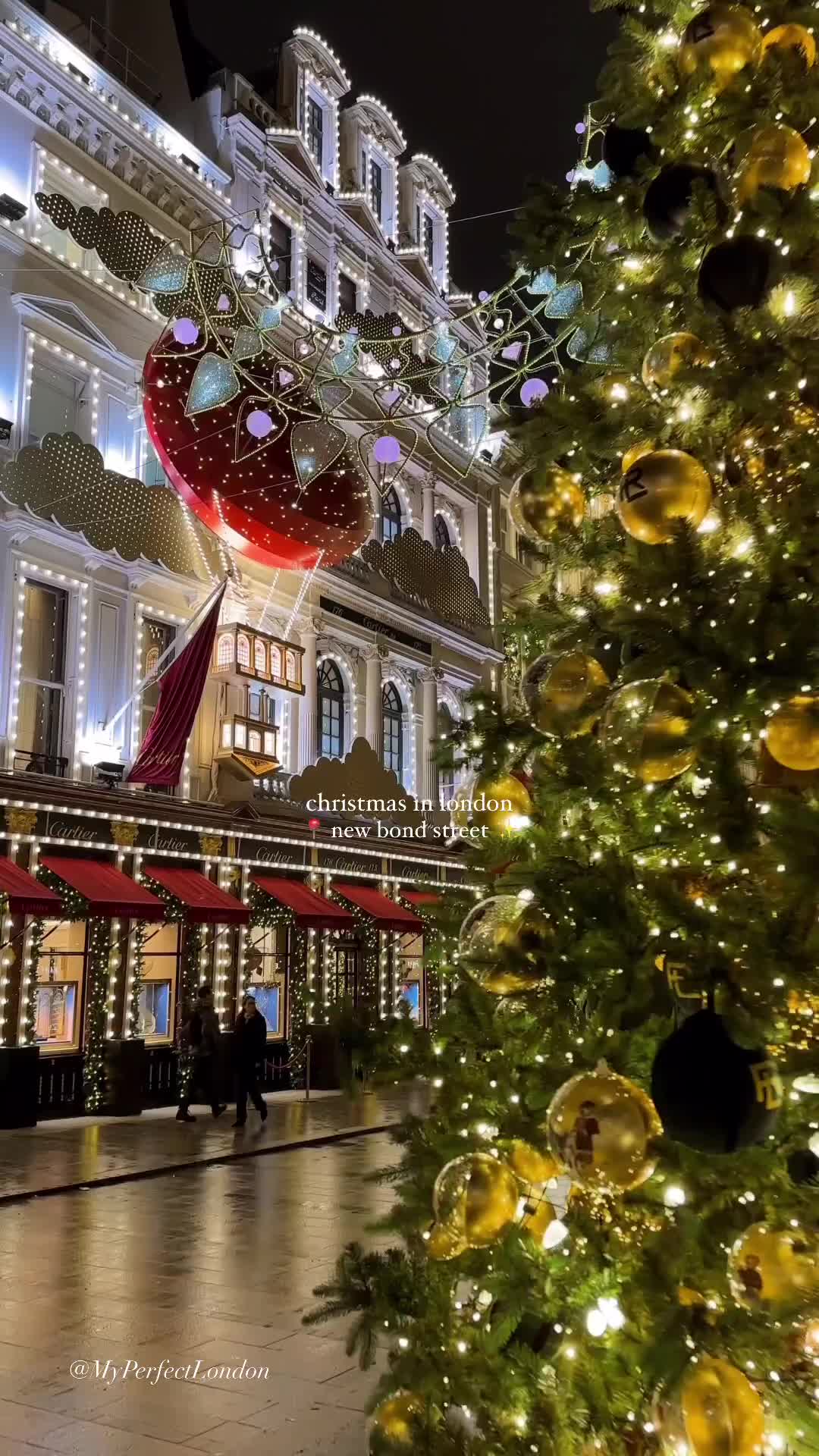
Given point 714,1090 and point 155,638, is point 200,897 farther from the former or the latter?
point 714,1090

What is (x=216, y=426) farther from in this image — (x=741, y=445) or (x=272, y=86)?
(x=741, y=445)

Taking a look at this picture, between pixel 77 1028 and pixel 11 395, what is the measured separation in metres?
9.12

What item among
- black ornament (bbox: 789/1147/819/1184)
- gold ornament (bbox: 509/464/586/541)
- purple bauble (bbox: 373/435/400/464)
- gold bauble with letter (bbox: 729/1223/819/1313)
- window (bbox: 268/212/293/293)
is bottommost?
gold bauble with letter (bbox: 729/1223/819/1313)

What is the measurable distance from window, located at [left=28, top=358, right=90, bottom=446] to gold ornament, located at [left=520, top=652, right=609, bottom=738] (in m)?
14.6

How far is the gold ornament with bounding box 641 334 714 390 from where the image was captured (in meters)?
3.19

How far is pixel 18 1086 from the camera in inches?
A: 551

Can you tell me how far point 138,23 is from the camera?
20.0 metres

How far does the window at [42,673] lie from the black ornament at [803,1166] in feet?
46.4

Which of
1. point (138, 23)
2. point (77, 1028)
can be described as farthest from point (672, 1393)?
point (138, 23)

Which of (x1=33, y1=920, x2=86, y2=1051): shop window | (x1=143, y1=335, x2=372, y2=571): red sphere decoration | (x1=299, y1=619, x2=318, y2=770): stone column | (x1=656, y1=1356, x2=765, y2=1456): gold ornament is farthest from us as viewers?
(x1=299, y1=619, x2=318, y2=770): stone column

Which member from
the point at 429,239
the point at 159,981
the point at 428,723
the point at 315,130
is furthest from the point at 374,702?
the point at 429,239

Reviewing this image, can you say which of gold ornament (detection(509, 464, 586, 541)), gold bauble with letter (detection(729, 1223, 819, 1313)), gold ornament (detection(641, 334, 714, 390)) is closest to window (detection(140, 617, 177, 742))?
gold ornament (detection(509, 464, 586, 541))

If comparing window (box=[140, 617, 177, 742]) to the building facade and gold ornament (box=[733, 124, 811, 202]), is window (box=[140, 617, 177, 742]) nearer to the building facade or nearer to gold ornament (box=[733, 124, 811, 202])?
the building facade

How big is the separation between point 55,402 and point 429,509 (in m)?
11.0
